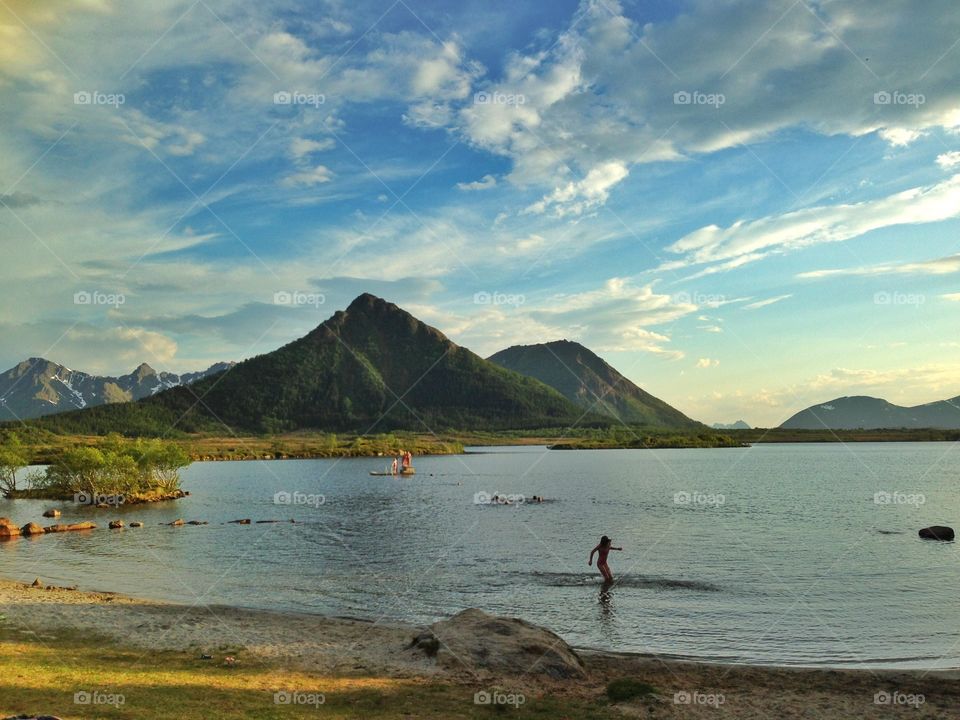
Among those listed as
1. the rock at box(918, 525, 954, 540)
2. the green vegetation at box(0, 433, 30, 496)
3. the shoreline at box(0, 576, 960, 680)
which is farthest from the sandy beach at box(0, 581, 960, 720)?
the green vegetation at box(0, 433, 30, 496)

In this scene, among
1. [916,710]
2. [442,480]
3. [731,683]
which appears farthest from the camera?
[442,480]

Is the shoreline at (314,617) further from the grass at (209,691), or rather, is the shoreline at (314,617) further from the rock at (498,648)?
the grass at (209,691)

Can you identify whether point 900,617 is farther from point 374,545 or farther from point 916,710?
point 374,545

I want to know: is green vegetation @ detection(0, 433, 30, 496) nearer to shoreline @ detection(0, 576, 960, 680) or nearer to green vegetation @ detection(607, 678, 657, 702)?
shoreline @ detection(0, 576, 960, 680)

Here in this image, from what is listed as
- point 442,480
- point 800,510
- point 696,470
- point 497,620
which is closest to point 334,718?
point 497,620

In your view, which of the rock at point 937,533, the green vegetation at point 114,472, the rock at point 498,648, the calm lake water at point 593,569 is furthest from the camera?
the green vegetation at point 114,472

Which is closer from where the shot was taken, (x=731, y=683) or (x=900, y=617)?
(x=731, y=683)

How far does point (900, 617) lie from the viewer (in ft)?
97.8

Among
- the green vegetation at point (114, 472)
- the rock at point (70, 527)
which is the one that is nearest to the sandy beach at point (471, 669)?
the rock at point (70, 527)

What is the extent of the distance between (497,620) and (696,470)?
133 meters

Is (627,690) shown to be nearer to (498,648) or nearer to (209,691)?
(498,648)

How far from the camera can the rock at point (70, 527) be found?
58.3 metres

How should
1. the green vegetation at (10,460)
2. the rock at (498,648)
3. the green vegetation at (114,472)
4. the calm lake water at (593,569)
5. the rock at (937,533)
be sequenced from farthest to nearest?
the green vegetation at (10,460)
the green vegetation at (114,472)
the rock at (937,533)
the calm lake water at (593,569)
the rock at (498,648)

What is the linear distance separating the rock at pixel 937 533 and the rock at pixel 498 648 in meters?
44.8
